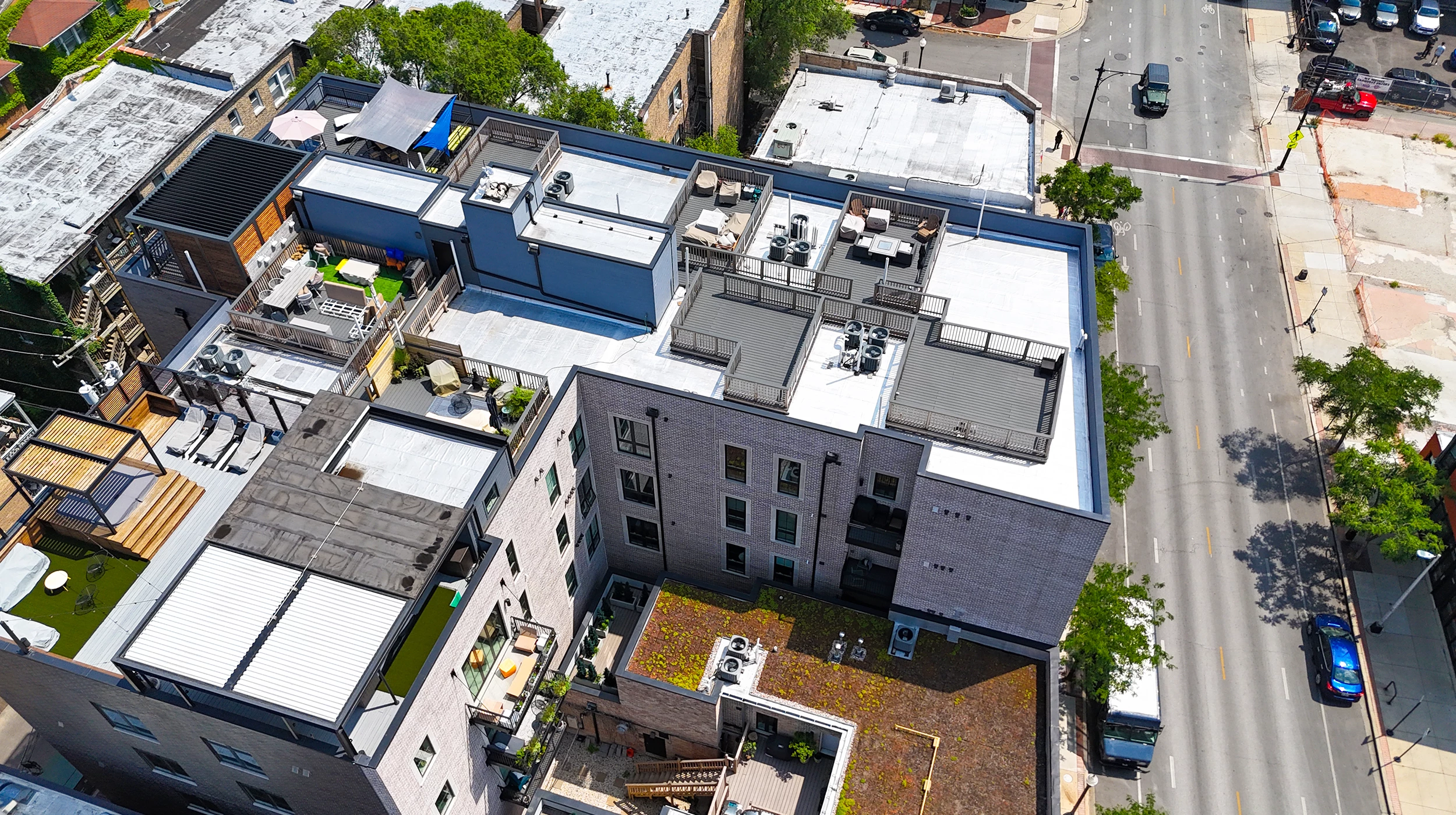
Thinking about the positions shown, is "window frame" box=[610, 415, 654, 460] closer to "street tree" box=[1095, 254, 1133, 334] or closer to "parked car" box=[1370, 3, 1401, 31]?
"street tree" box=[1095, 254, 1133, 334]

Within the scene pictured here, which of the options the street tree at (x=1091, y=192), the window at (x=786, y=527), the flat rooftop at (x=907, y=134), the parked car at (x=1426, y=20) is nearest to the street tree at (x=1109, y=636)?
the window at (x=786, y=527)

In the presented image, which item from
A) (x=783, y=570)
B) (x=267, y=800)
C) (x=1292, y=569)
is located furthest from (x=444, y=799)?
(x=1292, y=569)

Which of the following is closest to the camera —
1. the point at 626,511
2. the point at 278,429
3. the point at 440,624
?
the point at 440,624

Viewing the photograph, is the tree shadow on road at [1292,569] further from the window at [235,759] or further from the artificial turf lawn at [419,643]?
the window at [235,759]

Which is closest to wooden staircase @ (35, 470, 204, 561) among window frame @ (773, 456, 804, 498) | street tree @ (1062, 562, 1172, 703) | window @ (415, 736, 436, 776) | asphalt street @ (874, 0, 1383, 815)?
window @ (415, 736, 436, 776)

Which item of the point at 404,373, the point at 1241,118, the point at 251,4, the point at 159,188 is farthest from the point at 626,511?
the point at 1241,118

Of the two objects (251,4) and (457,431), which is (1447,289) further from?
(251,4)
